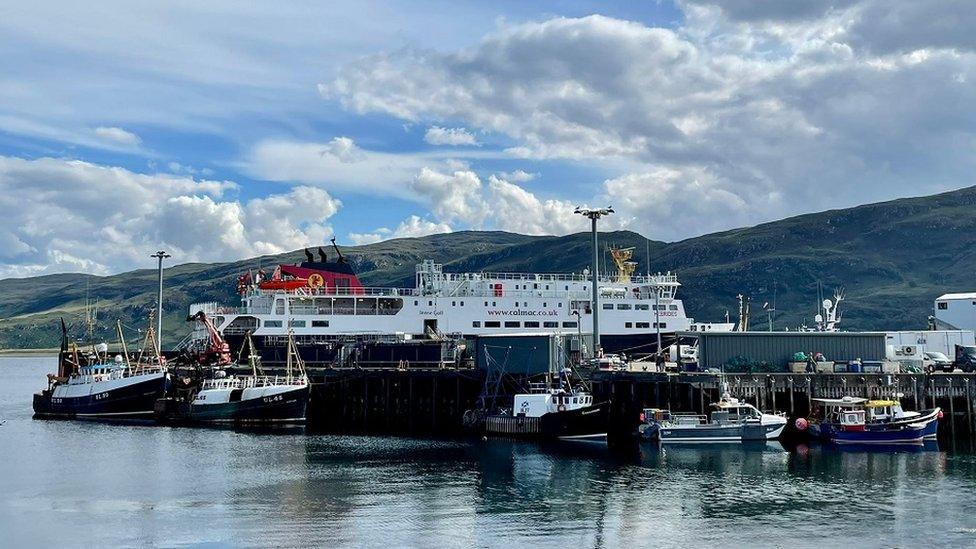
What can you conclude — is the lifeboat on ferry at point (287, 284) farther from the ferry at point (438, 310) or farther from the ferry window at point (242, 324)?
the ferry window at point (242, 324)

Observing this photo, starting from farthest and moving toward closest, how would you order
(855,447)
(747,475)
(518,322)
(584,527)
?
(518,322) → (855,447) → (747,475) → (584,527)

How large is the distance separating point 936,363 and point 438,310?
4615 cm

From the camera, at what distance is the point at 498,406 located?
217 ft

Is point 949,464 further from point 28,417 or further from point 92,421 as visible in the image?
point 28,417

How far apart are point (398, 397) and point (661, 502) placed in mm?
37449

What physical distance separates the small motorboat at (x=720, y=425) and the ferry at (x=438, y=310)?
105ft

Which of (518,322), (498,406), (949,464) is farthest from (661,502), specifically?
(518,322)

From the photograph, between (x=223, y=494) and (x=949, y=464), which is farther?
(x=949, y=464)

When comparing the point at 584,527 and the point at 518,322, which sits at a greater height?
the point at 518,322

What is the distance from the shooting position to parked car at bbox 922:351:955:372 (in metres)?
64.0

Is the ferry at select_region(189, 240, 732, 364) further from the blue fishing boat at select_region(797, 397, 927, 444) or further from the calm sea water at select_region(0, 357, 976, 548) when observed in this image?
the blue fishing boat at select_region(797, 397, 927, 444)

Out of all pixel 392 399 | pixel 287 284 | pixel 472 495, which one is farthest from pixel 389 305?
pixel 472 495

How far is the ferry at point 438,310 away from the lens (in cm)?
9100

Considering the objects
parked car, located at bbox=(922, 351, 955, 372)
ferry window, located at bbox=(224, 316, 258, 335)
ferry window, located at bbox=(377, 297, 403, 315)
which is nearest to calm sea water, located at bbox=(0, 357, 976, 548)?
parked car, located at bbox=(922, 351, 955, 372)
